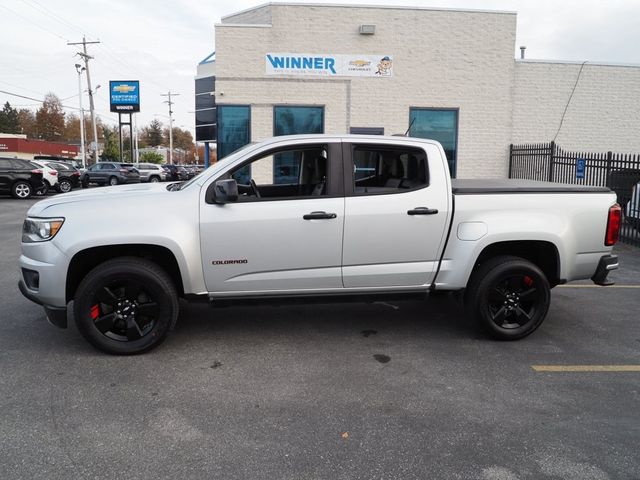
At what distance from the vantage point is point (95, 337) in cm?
456

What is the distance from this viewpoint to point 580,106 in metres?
17.2

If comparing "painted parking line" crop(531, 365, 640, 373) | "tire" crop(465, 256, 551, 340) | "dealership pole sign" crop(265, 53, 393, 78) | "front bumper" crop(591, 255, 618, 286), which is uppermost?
"dealership pole sign" crop(265, 53, 393, 78)

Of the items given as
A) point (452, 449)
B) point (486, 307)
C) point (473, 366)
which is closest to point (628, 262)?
point (486, 307)

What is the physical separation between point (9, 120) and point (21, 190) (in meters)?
109

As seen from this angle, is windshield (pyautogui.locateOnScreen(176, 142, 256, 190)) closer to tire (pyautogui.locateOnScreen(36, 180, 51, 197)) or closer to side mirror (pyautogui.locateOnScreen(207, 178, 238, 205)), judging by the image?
side mirror (pyautogui.locateOnScreen(207, 178, 238, 205))

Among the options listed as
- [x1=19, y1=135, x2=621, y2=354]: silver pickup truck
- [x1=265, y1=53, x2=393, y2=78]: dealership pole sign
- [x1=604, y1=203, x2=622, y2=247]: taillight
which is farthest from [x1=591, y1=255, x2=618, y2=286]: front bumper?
[x1=265, y1=53, x2=393, y2=78]: dealership pole sign

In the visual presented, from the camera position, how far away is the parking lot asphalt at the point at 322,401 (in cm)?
307

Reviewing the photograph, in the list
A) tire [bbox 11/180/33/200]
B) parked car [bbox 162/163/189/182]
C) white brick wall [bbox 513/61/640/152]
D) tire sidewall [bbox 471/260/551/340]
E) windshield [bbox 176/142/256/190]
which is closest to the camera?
windshield [bbox 176/142/256/190]

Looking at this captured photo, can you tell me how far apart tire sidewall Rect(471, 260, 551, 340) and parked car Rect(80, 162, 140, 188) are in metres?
32.0

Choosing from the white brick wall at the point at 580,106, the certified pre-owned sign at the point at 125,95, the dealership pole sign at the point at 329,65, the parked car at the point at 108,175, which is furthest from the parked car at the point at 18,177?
the certified pre-owned sign at the point at 125,95

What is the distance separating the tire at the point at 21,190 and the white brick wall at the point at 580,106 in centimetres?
1890

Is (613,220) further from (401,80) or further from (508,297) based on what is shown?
(401,80)

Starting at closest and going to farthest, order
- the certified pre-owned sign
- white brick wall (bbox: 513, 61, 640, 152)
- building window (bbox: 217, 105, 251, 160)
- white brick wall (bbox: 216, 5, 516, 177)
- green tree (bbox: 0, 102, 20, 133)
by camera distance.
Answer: white brick wall (bbox: 216, 5, 516, 177), building window (bbox: 217, 105, 251, 160), white brick wall (bbox: 513, 61, 640, 152), the certified pre-owned sign, green tree (bbox: 0, 102, 20, 133)

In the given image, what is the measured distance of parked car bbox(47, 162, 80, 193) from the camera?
25.8 metres
